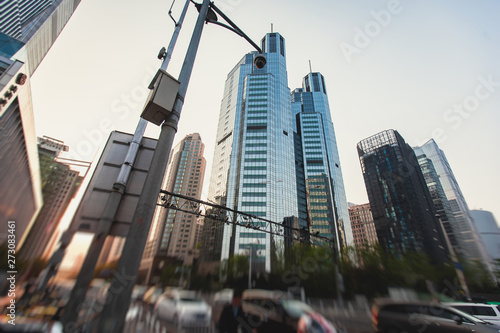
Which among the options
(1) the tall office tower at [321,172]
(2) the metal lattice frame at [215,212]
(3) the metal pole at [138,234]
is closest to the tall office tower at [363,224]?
(1) the tall office tower at [321,172]

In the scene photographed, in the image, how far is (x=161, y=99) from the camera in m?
2.19

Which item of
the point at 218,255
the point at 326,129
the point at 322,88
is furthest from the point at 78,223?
the point at 322,88

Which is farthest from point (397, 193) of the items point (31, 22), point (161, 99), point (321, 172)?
point (31, 22)

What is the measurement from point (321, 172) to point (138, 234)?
85709 millimetres

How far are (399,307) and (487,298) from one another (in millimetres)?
23546

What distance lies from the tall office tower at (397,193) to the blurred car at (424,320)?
8381 centimetres

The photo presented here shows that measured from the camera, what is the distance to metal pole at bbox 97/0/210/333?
143 centimetres

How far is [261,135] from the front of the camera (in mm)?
69188

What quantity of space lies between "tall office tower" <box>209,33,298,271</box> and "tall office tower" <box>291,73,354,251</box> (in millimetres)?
15106

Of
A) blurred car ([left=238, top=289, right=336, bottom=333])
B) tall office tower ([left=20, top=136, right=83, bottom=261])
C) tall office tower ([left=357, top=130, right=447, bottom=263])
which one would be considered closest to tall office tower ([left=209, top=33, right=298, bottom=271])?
blurred car ([left=238, top=289, right=336, bottom=333])

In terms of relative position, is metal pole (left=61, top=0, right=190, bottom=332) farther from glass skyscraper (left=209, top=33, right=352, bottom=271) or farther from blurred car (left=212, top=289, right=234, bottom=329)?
glass skyscraper (left=209, top=33, right=352, bottom=271)

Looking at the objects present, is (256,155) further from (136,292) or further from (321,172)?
(136,292)

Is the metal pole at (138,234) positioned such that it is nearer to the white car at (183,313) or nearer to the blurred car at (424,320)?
the white car at (183,313)

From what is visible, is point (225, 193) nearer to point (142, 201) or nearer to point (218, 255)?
point (218, 255)
